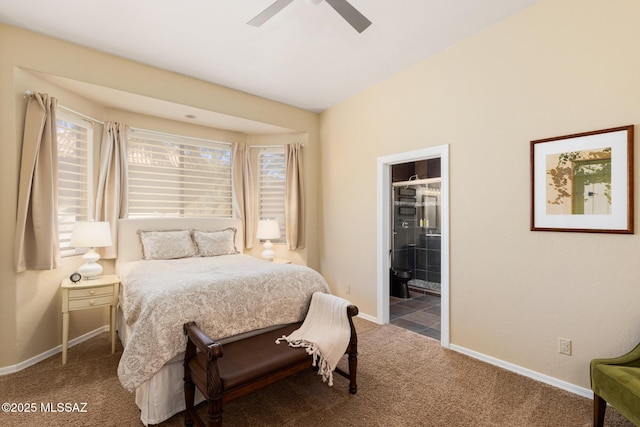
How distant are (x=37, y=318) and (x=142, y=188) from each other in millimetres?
1778

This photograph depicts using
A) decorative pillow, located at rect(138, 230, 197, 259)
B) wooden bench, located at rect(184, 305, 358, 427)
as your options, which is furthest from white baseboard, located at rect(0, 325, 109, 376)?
wooden bench, located at rect(184, 305, 358, 427)

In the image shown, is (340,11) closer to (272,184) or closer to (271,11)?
(271,11)

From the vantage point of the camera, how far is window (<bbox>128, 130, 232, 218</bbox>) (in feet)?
12.9

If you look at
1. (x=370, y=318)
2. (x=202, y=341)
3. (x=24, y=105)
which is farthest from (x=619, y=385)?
(x=24, y=105)

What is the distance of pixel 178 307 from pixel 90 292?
1450mm

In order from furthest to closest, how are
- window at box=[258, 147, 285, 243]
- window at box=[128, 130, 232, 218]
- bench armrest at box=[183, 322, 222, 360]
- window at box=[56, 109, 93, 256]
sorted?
window at box=[258, 147, 285, 243], window at box=[128, 130, 232, 218], window at box=[56, 109, 93, 256], bench armrest at box=[183, 322, 222, 360]

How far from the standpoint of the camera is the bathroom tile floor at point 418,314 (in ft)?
11.8

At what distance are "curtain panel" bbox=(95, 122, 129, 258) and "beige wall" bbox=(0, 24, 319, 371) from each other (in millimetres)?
224

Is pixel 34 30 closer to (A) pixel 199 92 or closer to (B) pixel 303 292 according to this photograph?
(A) pixel 199 92

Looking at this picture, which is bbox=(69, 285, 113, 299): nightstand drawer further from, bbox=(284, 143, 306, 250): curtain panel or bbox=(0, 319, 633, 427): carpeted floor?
bbox=(284, 143, 306, 250): curtain panel

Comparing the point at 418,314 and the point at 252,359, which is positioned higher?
the point at 252,359

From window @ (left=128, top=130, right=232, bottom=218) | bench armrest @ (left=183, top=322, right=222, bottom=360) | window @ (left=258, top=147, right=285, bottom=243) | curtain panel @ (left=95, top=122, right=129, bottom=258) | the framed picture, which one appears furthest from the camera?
window @ (left=258, top=147, right=285, bottom=243)

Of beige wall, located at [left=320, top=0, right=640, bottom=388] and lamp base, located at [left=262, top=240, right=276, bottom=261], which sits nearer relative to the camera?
beige wall, located at [left=320, top=0, right=640, bottom=388]

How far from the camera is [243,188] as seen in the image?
4.65 meters
